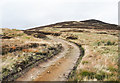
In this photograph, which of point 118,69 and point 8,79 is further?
point 118,69

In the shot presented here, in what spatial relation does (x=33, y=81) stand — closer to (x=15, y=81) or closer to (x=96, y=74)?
(x=15, y=81)

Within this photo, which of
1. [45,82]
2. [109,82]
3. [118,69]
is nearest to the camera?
[109,82]

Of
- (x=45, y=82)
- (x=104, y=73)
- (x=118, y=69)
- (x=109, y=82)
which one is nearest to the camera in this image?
(x=109, y=82)

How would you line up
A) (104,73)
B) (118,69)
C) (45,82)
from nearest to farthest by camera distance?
(45,82) → (104,73) → (118,69)

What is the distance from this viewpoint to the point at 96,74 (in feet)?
29.9

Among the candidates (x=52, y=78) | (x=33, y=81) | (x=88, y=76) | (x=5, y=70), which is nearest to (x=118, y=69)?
(x=88, y=76)

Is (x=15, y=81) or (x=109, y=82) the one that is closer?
(x=109, y=82)

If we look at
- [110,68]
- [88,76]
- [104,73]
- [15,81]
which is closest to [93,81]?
[88,76]

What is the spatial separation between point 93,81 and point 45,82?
3677 millimetres

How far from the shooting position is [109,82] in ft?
25.9

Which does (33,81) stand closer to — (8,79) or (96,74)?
(8,79)

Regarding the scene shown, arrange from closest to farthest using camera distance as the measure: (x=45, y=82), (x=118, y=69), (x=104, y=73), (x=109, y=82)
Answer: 1. (x=109, y=82)
2. (x=45, y=82)
3. (x=104, y=73)
4. (x=118, y=69)

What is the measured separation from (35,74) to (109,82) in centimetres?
633

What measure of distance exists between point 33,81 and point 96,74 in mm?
5210
